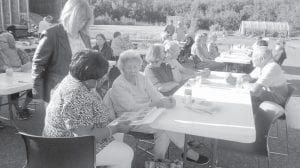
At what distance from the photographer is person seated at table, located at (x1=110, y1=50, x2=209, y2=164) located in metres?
Answer: 3.11

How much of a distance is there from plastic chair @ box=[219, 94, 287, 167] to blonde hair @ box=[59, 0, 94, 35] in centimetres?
168

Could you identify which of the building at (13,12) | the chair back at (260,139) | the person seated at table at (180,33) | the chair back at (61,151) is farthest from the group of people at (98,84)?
the building at (13,12)

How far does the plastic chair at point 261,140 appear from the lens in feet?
9.08

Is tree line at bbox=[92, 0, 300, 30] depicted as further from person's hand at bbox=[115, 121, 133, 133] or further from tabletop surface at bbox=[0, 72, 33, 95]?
person's hand at bbox=[115, 121, 133, 133]

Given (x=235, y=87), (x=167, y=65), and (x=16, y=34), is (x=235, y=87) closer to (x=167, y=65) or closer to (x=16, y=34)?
(x=167, y=65)

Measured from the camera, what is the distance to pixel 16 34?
500 inches

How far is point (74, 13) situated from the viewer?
9.85 feet

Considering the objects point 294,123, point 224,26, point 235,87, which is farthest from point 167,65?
point 224,26

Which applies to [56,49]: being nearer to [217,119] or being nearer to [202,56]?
[217,119]

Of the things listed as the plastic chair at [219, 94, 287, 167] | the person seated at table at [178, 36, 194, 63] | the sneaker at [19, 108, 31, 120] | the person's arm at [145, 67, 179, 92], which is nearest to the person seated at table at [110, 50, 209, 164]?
the plastic chair at [219, 94, 287, 167]

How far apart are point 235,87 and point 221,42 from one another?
12547 mm

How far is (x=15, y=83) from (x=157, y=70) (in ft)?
5.93

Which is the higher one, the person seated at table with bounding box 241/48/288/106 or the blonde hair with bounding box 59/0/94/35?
the blonde hair with bounding box 59/0/94/35

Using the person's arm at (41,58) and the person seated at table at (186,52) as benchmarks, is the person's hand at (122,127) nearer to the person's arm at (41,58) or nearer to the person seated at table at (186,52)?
the person's arm at (41,58)
